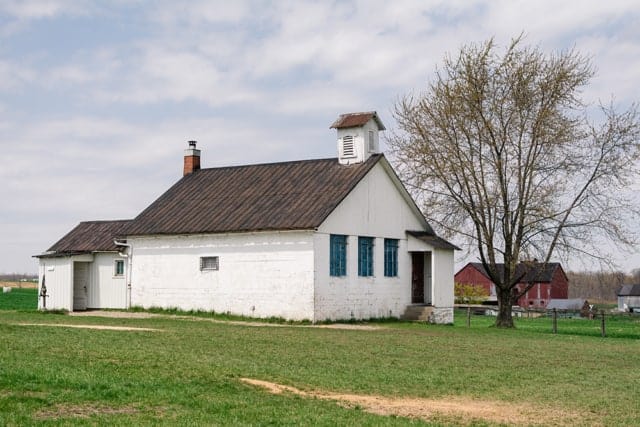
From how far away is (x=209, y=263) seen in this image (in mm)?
35906

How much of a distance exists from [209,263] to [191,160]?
861 cm

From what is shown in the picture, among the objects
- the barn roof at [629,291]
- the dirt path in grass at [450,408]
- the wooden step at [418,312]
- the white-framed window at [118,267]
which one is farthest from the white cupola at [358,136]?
the barn roof at [629,291]

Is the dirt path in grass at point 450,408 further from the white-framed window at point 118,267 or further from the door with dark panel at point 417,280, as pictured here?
the white-framed window at point 118,267

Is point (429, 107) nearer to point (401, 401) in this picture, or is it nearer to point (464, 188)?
point (464, 188)

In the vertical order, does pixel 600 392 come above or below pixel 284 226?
below

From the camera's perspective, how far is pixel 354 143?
3697cm

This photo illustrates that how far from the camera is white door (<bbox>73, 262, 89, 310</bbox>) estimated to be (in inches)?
1630

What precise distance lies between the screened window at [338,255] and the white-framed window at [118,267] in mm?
11330

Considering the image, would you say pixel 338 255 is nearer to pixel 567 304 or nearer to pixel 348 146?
pixel 348 146

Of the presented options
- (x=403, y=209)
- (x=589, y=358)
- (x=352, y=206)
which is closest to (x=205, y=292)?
(x=352, y=206)

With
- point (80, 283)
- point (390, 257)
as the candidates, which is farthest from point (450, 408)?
point (80, 283)

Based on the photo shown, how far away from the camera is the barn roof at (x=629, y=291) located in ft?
392

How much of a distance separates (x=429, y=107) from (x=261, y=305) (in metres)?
11.3

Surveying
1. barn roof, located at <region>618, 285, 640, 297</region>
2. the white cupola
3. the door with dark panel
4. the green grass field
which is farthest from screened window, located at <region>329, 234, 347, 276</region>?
barn roof, located at <region>618, 285, 640, 297</region>
